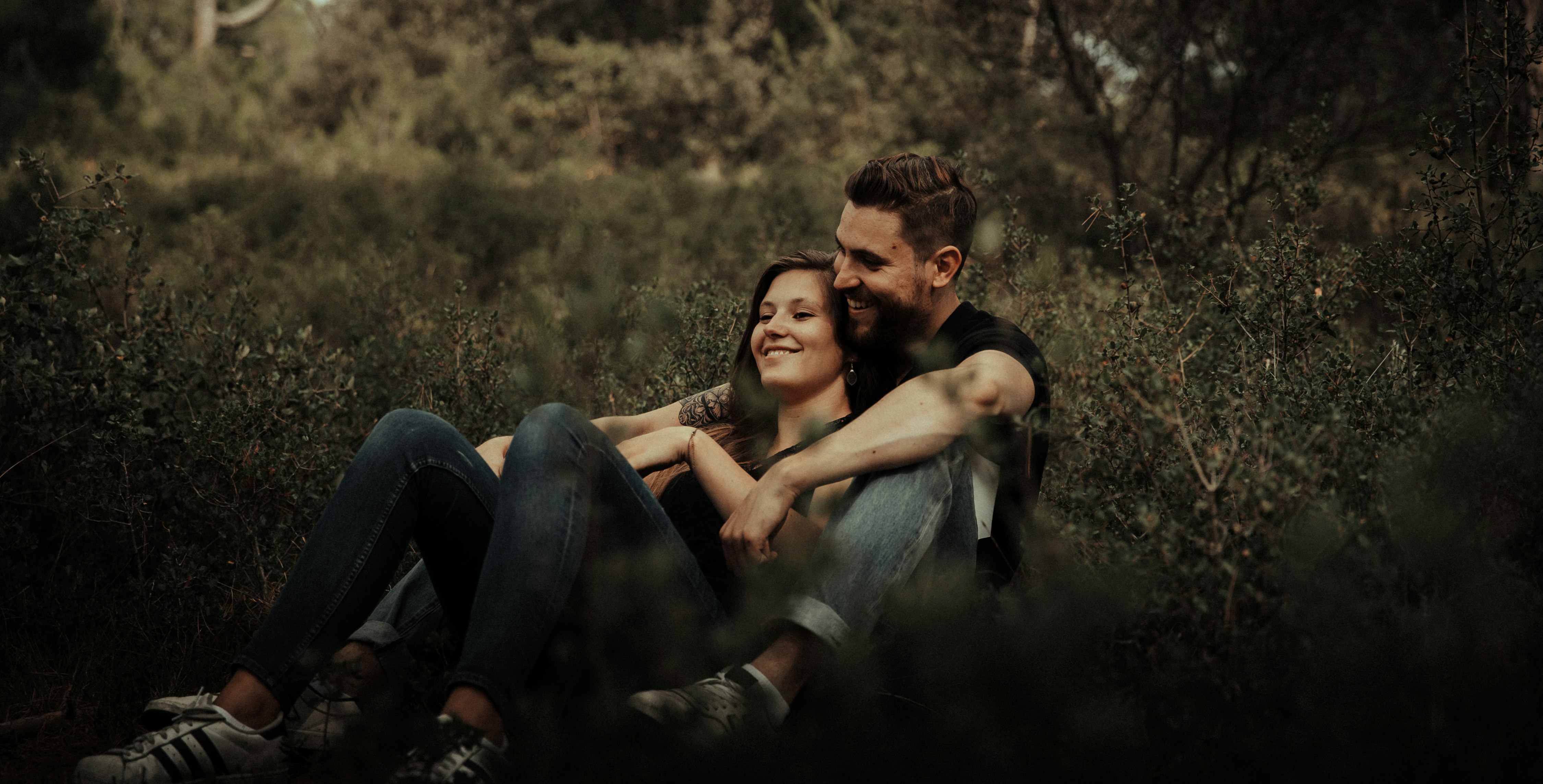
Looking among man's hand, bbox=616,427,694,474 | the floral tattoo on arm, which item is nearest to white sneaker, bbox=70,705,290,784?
man's hand, bbox=616,427,694,474

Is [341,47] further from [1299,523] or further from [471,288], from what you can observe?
[1299,523]

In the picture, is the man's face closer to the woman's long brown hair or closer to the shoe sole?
the woman's long brown hair

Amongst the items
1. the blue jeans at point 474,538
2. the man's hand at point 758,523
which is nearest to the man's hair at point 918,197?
the man's hand at point 758,523

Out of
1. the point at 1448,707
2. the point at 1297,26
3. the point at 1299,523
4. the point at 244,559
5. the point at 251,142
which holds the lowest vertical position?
the point at 244,559

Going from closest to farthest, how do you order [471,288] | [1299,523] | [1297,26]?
[1299,523] → [1297,26] → [471,288]

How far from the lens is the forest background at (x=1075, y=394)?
2.03m

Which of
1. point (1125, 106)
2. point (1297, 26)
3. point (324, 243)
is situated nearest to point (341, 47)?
point (324, 243)

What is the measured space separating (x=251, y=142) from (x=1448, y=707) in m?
15.5

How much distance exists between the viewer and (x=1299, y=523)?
7.55 ft

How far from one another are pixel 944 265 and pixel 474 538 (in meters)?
1.56

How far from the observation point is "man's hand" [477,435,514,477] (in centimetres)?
312

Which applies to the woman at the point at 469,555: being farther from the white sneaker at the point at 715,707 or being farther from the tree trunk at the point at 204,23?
the tree trunk at the point at 204,23

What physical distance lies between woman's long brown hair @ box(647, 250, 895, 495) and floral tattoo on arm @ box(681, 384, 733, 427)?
0.07ft

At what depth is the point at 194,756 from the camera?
2.27 metres
